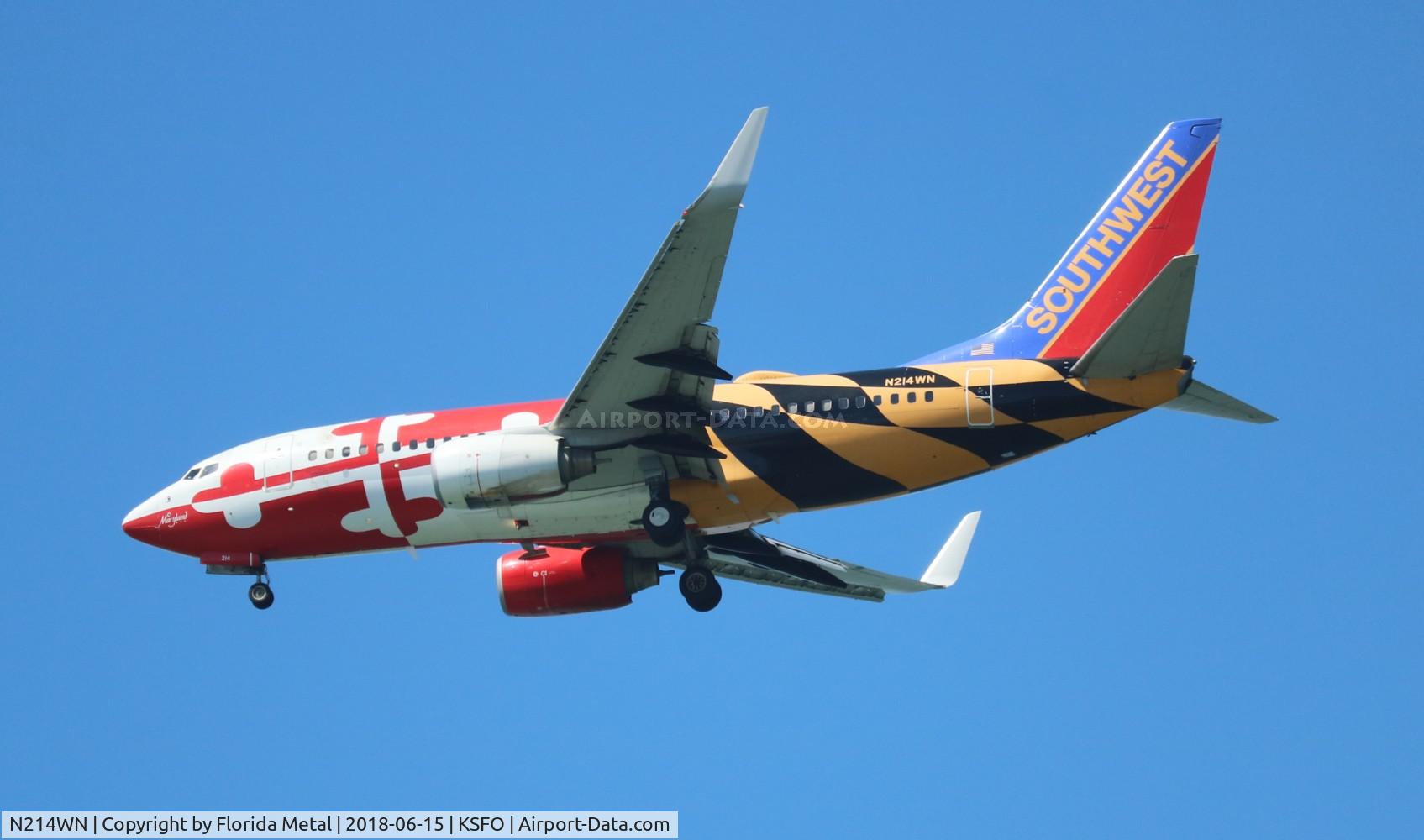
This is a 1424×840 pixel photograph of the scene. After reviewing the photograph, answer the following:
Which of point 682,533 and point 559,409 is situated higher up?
point 559,409

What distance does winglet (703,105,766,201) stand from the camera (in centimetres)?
2531

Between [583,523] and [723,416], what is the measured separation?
3341 millimetres

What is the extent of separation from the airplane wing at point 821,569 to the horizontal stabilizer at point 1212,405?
8.72 metres

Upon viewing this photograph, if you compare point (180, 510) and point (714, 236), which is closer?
point (714, 236)

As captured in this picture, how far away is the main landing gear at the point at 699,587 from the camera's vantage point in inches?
1310

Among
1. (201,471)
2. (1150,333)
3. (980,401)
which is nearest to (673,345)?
(980,401)

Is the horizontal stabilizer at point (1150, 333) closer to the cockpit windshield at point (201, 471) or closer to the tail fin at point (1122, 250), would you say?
the tail fin at point (1122, 250)

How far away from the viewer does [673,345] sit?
28438mm

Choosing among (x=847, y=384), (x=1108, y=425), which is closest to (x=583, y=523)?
(x=847, y=384)

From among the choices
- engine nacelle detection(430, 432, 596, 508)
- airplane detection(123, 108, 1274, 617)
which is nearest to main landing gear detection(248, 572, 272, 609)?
airplane detection(123, 108, 1274, 617)

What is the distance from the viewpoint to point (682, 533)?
30.8m

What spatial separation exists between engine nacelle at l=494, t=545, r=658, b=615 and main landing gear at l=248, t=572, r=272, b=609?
4.68 metres

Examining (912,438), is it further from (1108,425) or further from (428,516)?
Answer: (428,516)

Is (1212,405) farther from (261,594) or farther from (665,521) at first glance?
(261,594)
